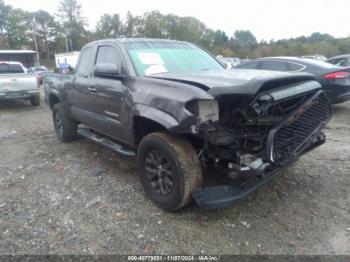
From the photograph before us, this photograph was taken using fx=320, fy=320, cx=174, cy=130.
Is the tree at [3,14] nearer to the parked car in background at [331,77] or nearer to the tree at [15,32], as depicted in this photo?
the tree at [15,32]

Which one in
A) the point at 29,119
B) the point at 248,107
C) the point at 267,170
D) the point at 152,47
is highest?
the point at 152,47

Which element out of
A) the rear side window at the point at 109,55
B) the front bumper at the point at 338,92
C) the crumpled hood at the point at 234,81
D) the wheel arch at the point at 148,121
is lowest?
the front bumper at the point at 338,92

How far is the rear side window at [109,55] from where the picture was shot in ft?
14.1

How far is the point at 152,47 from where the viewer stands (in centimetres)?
443

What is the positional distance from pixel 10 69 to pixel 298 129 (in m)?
11.5

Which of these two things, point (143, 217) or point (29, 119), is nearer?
point (143, 217)

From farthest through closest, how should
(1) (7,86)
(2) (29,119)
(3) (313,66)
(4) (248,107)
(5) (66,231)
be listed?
(1) (7,86) → (2) (29,119) → (3) (313,66) → (5) (66,231) → (4) (248,107)

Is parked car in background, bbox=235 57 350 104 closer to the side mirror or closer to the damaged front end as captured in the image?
the damaged front end

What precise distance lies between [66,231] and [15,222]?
0.66 meters

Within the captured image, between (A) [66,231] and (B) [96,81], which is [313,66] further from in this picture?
(A) [66,231]

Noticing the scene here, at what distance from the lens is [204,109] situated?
9.79 ft

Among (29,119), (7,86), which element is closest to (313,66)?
(29,119)

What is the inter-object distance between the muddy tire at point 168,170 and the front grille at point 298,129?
78 cm

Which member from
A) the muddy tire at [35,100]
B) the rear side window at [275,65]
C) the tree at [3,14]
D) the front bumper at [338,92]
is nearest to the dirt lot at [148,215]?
the front bumper at [338,92]
